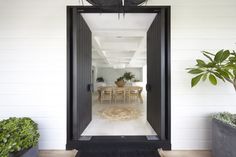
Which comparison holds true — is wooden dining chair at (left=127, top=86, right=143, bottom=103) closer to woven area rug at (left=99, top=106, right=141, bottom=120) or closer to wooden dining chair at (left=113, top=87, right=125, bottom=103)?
wooden dining chair at (left=113, top=87, right=125, bottom=103)

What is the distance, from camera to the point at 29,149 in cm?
194

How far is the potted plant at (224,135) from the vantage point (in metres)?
1.87

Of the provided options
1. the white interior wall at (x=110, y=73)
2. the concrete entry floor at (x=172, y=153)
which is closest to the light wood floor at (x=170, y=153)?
the concrete entry floor at (x=172, y=153)

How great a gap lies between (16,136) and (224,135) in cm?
274

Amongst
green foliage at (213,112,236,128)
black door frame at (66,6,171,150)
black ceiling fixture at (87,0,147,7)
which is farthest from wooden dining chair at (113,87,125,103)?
black ceiling fixture at (87,0,147,7)

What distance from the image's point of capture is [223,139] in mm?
1995

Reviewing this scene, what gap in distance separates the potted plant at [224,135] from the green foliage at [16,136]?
8.68ft

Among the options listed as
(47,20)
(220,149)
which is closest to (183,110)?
(220,149)

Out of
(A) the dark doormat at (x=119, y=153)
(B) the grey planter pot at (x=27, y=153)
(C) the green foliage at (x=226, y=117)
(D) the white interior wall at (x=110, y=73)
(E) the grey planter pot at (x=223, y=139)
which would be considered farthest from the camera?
(D) the white interior wall at (x=110, y=73)

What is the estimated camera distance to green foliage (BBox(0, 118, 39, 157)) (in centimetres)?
159

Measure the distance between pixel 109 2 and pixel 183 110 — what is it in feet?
6.81

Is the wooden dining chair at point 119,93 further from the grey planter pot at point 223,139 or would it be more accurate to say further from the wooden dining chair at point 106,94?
the grey planter pot at point 223,139

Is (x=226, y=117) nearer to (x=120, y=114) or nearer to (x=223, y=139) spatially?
(x=223, y=139)

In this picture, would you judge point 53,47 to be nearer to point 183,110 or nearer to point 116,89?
point 183,110
